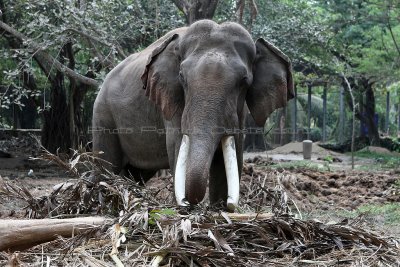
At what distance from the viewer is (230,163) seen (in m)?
5.80

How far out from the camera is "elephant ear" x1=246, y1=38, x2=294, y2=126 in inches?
259

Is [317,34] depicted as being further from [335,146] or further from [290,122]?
[290,122]

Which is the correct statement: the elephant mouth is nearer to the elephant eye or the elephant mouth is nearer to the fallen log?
the elephant eye

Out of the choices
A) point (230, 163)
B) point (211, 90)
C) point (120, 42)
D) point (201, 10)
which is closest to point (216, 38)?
point (211, 90)

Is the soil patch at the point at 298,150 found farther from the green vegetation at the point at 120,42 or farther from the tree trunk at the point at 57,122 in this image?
the tree trunk at the point at 57,122

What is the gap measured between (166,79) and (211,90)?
932 mm

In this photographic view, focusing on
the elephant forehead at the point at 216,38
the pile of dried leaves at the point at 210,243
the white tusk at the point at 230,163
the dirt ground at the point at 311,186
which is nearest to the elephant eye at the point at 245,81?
the elephant forehead at the point at 216,38

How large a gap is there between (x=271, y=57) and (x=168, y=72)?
960 millimetres

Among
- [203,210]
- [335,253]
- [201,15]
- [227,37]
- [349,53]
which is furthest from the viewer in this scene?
[349,53]

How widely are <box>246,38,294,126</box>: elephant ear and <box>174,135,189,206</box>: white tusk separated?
1.00 m

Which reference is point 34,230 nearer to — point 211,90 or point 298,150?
point 211,90

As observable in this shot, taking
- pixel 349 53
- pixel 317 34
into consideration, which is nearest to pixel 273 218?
pixel 317 34

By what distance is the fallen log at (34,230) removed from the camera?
168 inches

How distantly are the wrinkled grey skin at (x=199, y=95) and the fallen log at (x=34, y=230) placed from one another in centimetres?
107
